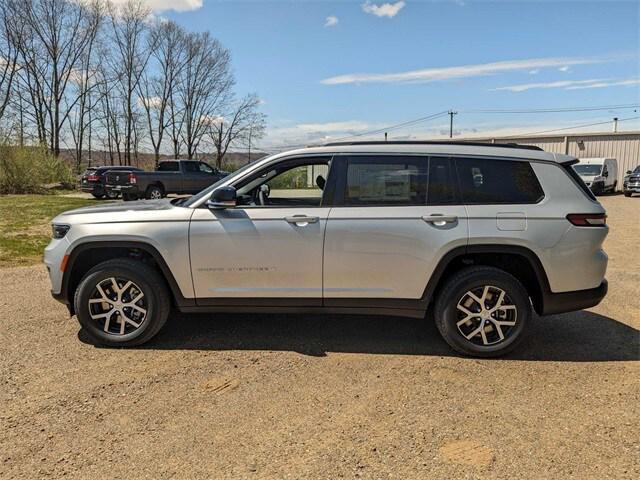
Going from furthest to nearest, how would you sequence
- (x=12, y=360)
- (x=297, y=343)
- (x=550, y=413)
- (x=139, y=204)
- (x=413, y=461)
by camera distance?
(x=139, y=204) → (x=297, y=343) → (x=12, y=360) → (x=550, y=413) → (x=413, y=461)

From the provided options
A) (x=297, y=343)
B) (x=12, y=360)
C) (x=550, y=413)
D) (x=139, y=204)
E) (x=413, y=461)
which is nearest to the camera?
(x=413, y=461)

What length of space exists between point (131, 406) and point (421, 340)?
8.31ft

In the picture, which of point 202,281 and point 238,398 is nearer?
point 238,398

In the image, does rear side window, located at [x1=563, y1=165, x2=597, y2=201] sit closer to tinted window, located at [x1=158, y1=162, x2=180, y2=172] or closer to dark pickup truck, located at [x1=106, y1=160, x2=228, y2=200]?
dark pickup truck, located at [x1=106, y1=160, x2=228, y2=200]

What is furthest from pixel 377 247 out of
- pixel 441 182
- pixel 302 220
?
pixel 441 182

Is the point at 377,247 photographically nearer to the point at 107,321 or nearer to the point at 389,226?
the point at 389,226

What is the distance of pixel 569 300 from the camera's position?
3.92 metres

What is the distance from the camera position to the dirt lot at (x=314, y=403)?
2.58m

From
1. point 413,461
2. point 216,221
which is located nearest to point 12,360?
point 216,221

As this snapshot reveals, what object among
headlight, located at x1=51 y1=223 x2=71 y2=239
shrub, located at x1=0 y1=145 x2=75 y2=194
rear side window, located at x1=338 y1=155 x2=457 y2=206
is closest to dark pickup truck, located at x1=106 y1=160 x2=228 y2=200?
shrub, located at x1=0 y1=145 x2=75 y2=194

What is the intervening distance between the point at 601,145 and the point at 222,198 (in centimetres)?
3303

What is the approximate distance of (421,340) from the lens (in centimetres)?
435

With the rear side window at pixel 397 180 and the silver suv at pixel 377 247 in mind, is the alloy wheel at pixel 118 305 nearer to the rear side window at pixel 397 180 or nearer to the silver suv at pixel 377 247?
the silver suv at pixel 377 247

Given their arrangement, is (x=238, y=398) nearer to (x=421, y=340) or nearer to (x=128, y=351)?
(x=128, y=351)
